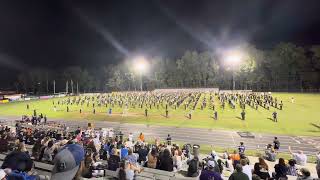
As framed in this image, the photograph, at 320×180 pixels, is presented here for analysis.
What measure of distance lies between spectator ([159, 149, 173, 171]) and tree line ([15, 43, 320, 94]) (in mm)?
94685

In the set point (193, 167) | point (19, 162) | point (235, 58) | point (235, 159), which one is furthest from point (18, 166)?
point (235, 58)

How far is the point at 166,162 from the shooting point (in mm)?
11375

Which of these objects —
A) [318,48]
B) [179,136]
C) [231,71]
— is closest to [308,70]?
[318,48]

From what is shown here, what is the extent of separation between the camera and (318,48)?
109688 mm

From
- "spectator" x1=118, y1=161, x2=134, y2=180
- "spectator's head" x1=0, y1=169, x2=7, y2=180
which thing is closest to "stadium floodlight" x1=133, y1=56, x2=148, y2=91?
"spectator" x1=118, y1=161, x2=134, y2=180

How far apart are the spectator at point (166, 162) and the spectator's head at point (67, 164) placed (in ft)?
28.6

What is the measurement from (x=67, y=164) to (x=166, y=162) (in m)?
8.86

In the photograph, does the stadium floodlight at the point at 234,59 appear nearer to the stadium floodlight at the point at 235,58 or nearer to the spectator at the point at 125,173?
the stadium floodlight at the point at 235,58

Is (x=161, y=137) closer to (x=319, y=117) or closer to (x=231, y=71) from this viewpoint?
(x=319, y=117)

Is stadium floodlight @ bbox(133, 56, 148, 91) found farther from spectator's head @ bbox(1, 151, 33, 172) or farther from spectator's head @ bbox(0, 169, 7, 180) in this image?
spectator's head @ bbox(1, 151, 33, 172)

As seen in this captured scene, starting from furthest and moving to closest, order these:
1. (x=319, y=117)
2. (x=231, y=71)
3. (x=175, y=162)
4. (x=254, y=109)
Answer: (x=231, y=71), (x=254, y=109), (x=319, y=117), (x=175, y=162)

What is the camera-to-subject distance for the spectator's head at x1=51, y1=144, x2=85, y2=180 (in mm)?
2882

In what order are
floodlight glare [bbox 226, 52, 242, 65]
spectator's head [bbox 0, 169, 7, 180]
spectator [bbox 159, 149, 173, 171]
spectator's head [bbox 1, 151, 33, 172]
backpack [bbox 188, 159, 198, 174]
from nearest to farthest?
spectator's head [bbox 1, 151, 33, 172]
spectator's head [bbox 0, 169, 7, 180]
backpack [bbox 188, 159, 198, 174]
spectator [bbox 159, 149, 173, 171]
floodlight glare [bbox 226, 52, 242, 65]

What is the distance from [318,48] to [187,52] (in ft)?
183
